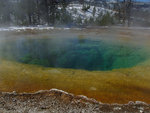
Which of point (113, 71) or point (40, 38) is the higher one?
point (40, 38)

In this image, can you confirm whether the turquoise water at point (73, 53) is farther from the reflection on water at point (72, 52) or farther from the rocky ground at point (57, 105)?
the rocky ground at point (57, 105)

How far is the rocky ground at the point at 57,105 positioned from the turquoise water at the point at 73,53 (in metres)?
2.33

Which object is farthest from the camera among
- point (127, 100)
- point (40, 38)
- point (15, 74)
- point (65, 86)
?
point (40, 38)

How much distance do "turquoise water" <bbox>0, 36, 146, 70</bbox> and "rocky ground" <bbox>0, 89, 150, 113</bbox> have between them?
233cm

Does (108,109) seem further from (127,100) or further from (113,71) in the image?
(113,71)

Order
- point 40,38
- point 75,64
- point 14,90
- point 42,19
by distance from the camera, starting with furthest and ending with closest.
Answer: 1. point 42,19
2. point 40,38
3. point 75,64
4. point 14,90

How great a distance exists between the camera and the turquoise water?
6.11 metres

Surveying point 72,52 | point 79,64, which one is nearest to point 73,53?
point 72,52

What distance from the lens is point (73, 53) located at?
751 centimetres

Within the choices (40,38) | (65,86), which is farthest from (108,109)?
(40,38)

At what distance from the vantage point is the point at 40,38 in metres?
9.62

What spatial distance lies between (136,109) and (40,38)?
7.70 m

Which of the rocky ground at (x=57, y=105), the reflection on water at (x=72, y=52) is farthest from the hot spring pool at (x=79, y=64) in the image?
the rocky ground at (x=57, y=105)

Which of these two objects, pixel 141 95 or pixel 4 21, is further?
pixel 4 21
